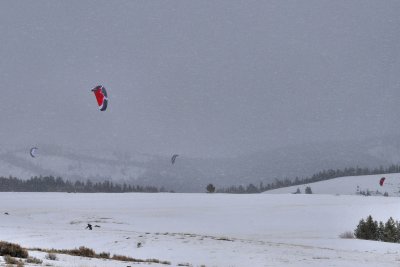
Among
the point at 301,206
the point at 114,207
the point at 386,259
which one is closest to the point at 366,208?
the point at 301,206

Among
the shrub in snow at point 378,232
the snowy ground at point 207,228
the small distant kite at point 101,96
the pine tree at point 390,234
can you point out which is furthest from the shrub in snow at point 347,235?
the small distant kite at point 101,96

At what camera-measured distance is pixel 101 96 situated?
47.2 metres

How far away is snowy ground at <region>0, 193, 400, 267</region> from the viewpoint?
2992 centimetres

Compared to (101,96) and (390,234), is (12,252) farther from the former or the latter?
(390,234)

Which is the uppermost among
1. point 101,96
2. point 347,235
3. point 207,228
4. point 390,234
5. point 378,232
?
point 101,96

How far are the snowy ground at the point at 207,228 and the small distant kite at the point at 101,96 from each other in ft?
35.2

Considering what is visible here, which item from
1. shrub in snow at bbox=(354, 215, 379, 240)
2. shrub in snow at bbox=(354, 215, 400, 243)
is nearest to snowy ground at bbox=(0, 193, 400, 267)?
shrub in snow at bbox=(354, 215, 379, 240)

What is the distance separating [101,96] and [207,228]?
1954 centimetres

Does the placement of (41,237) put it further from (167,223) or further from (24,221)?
(167,223)

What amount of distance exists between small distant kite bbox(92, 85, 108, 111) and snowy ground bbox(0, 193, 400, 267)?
10.7m

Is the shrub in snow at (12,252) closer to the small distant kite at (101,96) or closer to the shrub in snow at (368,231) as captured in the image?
the small distant kite at (101,96)

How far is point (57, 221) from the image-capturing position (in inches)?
2322

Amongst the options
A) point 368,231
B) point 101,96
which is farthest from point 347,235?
point 101,96

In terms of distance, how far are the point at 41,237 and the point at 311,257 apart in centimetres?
2022
